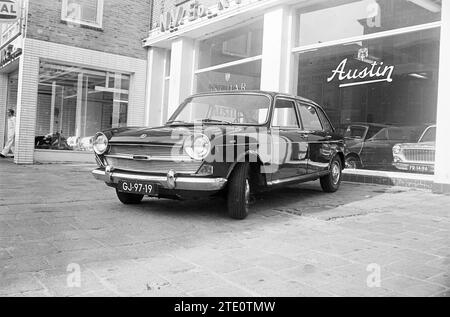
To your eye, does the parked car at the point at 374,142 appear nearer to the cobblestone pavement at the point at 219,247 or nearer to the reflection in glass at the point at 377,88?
the reflection in glass at the point at 377,88

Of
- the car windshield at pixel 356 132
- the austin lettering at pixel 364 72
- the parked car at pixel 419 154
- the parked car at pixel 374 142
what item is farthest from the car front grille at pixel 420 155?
the austin lettering at pixel 364 72

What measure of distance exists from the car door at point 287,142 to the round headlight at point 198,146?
41.1 inches

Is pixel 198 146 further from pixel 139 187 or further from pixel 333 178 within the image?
pixel 333 178

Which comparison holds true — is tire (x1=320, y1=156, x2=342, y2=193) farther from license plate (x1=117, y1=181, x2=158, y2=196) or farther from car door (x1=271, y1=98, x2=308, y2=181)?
license plate (x1=117, y1=181, x2=158, y2=196)

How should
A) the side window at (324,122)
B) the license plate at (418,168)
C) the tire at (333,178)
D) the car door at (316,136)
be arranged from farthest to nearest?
1. the license plate at (418,168)
2. the tire at (333,178)
3. the side window at (324,122)
4. the car door at (316,136)

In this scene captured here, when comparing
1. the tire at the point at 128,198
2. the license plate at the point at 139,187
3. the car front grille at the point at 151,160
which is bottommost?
the tire at the point at 128,198

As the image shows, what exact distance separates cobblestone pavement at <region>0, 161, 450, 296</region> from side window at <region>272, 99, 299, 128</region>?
108 cm

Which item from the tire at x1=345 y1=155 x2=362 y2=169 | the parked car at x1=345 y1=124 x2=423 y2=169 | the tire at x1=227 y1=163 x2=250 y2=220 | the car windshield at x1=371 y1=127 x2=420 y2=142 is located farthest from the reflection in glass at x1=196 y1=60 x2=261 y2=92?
the tire at x1=227 y1=163 x2=250 y2=220

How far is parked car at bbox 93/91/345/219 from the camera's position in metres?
4.42

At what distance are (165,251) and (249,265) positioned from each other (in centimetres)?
74

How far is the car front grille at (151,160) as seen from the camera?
446 centimetres

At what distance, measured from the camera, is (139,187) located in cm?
455

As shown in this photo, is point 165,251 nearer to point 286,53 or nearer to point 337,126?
point 337,126
